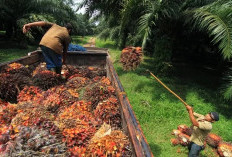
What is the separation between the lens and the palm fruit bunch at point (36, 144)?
47.6 inches

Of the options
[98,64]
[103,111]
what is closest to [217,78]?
[98,64]

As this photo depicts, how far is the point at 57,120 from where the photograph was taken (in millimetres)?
1771

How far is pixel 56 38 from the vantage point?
315cm

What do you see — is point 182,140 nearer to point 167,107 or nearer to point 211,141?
point 211,141

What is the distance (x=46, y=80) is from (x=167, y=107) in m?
3.18

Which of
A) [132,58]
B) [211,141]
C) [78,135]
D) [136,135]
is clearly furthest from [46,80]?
[211,141]

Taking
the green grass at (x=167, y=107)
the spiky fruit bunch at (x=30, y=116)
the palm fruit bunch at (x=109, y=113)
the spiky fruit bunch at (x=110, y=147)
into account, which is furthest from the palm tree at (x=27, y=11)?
the spiky fruit bunch at (x=110, y=147)

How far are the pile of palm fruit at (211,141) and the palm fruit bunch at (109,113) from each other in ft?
5.87

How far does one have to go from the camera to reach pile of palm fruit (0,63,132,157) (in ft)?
4.36

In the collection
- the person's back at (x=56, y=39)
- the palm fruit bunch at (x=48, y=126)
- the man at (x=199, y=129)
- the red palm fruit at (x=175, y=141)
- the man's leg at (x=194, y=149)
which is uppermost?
the person's back at (x=56, y=39)

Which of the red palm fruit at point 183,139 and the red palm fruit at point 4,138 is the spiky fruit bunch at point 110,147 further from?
the red palm fruit at point 183,139

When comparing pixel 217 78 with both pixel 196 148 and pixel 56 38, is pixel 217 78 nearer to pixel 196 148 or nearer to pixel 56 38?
pixel 196 148

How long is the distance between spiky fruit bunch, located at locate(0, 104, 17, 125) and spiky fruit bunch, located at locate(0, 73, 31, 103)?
72cm

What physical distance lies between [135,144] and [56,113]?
1.20 meters
